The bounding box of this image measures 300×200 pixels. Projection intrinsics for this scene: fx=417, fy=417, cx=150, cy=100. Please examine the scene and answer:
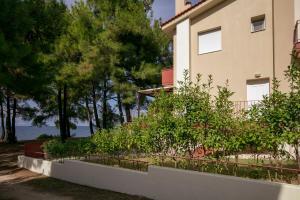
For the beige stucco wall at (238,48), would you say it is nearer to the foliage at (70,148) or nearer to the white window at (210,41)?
the white window at (210,41)

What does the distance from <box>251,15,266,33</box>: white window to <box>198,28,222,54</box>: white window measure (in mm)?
1643

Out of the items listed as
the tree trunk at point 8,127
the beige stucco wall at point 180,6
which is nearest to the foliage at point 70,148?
the beige stucco wall at point 180,6

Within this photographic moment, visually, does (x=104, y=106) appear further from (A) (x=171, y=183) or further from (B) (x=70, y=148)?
(A) (x=171, y=183)

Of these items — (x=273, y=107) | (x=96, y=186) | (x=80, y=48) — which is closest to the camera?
(x=273, y=107)

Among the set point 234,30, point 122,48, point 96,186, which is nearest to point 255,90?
point 234,30

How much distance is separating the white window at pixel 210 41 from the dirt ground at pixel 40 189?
8926 millimetres

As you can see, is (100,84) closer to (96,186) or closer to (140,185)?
(96,186)

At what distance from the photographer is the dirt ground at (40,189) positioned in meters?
11.6

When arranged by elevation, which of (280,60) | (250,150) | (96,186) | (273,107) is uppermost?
(280,60)

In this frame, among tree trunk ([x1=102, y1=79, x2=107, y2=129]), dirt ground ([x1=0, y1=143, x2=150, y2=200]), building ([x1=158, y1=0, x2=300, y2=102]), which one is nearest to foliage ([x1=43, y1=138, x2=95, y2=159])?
dirt ground ([x1=0, y1=143, x2=150, y2=200])

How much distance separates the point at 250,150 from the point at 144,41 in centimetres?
2044

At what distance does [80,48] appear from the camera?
2739 centimetres

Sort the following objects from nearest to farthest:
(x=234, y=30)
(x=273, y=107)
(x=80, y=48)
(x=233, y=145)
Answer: (x=273, y=107) < (x=233, y=145) < (x=234, y=30) < (x=80, y=48)

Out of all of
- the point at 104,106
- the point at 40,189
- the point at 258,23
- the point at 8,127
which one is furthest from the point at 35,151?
the point at 8,127
